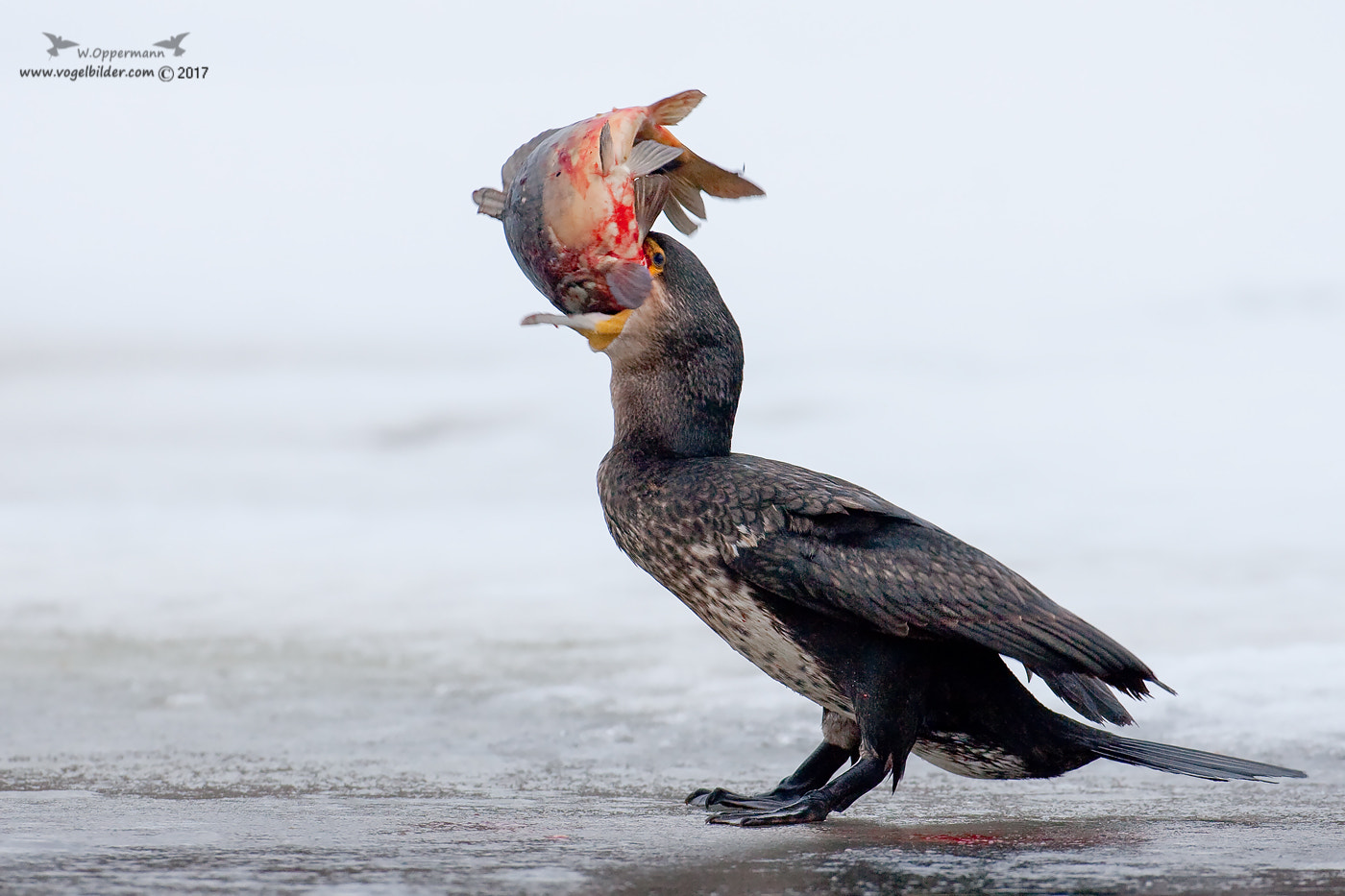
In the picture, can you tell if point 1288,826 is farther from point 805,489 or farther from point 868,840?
point 805,489

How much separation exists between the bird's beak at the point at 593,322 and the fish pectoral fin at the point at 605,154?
0.45 metres

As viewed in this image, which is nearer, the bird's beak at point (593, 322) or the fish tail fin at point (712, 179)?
the bird's beak at point (593, 322)

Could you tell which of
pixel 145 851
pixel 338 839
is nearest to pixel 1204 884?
pixel 338 839

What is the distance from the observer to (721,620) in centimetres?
437

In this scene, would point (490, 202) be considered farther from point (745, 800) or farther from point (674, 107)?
point (745, 800)

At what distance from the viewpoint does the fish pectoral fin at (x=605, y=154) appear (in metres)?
4.59

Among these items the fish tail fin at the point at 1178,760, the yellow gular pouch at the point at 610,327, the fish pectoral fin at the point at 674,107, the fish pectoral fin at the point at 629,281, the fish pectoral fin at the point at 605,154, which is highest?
the fish pectoral fin at the point at 674,107

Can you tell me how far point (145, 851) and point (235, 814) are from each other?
89 centimetres

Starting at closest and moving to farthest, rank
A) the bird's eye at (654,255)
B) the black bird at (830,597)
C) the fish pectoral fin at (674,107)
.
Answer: the black bird at (830,597), the bird's eye at (654,255), the fish pectoral fin at (674,107)

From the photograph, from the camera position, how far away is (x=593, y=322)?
15.3ft

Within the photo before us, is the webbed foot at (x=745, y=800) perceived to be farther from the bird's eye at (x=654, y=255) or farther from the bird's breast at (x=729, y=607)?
the bird's eye at (x=654, y=255)

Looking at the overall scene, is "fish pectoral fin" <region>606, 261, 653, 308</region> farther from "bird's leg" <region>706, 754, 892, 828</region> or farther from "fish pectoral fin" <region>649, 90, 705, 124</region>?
"bird's leg" <region>706, 754, 892, 828</region>

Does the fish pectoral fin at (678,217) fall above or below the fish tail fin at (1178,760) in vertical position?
above

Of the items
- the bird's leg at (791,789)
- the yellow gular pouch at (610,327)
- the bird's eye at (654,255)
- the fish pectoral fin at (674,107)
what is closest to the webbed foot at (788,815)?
the bird's leg at (791,789)
